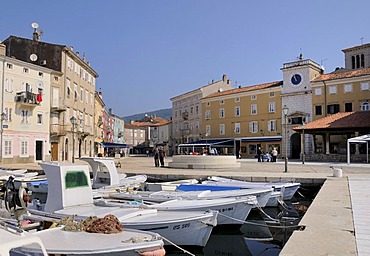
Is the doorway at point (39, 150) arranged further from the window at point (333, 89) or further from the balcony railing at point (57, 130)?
the window at point (333, 89)

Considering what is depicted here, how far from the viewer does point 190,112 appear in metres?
73.4

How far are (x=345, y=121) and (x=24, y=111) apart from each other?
3590 centimetres

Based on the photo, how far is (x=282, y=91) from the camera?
55.7 meters

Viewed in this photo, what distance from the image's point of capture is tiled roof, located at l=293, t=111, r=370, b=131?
138 feet

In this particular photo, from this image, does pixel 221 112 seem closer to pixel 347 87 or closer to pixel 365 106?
pixel 347 87

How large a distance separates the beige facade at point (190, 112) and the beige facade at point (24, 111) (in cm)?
3207

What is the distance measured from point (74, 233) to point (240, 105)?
55.5m

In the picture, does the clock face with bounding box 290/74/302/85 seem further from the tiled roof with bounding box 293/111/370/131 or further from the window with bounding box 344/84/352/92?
the tiled roof with bounding box 293/111/370/131

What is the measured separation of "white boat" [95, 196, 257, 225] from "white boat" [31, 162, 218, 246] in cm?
56

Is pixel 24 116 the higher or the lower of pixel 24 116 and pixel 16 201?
the higher

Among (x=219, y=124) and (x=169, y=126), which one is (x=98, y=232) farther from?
(x=169, y=126)

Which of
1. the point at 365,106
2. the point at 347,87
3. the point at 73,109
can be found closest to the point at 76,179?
the point at 73,109

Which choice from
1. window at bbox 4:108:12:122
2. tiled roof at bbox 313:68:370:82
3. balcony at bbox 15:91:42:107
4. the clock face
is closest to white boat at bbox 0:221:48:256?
window at bbox 4:108:12:122

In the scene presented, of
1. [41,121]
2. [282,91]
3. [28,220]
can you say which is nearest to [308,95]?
[282,91]
